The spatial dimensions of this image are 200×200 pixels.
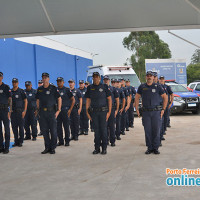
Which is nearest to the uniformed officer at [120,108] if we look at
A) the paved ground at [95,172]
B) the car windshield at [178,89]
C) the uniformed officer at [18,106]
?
the paved ground at [95,172]

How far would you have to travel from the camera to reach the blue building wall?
20.0 metres

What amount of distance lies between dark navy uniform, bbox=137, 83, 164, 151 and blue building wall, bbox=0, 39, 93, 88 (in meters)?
14.0

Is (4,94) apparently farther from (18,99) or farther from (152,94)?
(152,94)

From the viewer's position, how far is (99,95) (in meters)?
7.36

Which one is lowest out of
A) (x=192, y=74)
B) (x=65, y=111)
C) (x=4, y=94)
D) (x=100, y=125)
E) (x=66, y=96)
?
(x=100, y=125)

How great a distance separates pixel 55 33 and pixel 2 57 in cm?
1155

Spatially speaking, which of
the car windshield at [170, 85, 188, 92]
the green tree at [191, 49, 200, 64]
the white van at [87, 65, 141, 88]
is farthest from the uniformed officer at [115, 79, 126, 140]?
the green tree at [191, 49, 200, 64]

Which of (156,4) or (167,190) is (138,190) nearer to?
(167,190)

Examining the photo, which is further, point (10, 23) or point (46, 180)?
point (10, 23)

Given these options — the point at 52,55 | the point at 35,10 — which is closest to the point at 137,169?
the point at 35,10

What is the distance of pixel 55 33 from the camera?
353 inches

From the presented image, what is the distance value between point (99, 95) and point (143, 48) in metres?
52.3

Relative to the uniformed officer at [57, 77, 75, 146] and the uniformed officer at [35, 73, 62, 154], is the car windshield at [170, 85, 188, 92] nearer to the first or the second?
the uniformed officer at [57, 77, 75, 146]

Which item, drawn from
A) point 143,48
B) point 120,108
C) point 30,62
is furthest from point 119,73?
point 143,48
